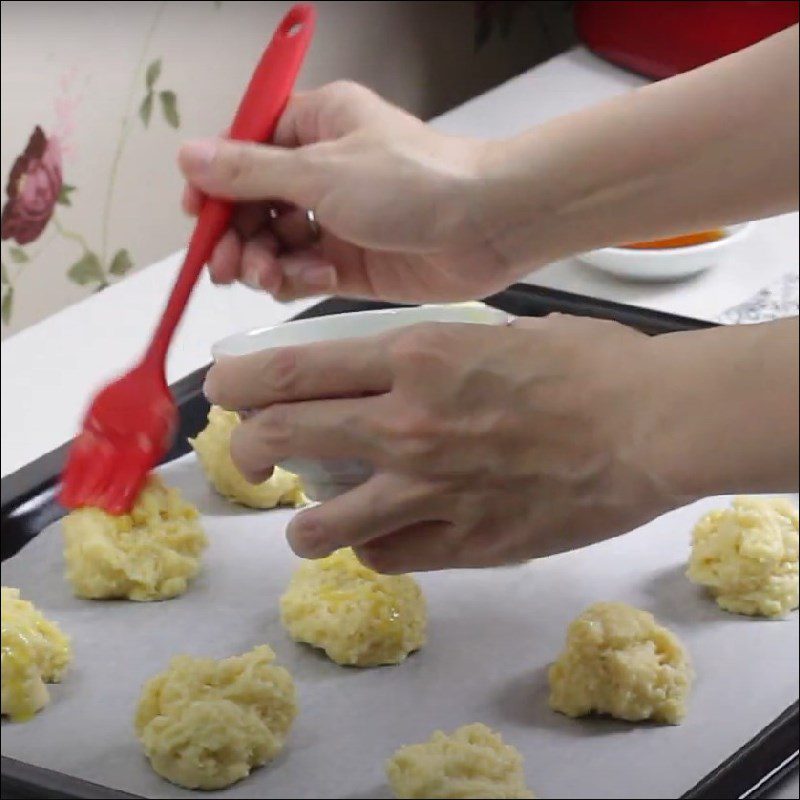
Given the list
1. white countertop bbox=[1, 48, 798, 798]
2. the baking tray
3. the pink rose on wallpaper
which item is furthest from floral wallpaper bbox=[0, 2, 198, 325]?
the baking tray

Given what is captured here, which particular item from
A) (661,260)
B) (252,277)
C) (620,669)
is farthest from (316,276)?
(661,260)

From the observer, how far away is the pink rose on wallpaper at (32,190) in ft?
3.89

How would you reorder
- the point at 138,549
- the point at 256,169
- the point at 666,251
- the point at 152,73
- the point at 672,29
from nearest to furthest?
the point at 256,169, the point at 138,549, the point at 666,251, the point at 152,73, the point at 672,29

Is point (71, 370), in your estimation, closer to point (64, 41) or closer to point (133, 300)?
point (133, 300)

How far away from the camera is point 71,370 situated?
88cm

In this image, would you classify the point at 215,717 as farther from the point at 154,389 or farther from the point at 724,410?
the point at 724,410

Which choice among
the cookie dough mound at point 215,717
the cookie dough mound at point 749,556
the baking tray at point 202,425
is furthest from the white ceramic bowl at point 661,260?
the cookie dough mound at point 215,717

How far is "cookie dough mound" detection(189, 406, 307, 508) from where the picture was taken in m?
0.83

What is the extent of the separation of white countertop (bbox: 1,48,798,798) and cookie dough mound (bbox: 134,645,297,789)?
0.43ft

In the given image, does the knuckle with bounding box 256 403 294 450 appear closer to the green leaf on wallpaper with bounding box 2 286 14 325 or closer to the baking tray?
the baking tray

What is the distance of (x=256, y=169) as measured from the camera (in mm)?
690

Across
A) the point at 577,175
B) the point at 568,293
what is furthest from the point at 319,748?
Result: the point at 568,293

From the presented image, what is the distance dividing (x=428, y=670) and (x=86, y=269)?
0.58 metres

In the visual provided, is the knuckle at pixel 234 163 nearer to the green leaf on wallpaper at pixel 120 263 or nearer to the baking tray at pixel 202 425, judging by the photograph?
the baking tray at pixel 202 425
